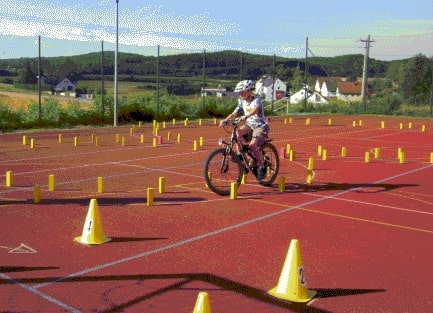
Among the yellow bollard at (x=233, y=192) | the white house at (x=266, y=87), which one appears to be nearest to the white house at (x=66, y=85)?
the white house at (x=266, y=87)

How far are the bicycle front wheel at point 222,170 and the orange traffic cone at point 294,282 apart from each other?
4584 mm

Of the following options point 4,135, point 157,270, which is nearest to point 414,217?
point 157,270

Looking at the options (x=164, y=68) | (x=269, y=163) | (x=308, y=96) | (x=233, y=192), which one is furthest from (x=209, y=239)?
(x=308, y=96)

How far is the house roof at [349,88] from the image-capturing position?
346ft

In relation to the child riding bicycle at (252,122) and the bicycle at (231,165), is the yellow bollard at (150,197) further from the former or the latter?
the child riding bicycle at (252,122)

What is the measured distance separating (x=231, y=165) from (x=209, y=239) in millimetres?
3618

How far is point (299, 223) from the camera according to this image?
754 cm

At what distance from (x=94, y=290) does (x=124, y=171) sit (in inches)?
286

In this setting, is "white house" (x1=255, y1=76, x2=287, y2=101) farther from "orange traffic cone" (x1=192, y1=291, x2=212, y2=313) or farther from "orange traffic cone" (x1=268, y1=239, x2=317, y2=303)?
"orange traffic cone" (x1=192, y1=291, x2=212, y2=313)

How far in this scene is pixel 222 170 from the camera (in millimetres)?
10055

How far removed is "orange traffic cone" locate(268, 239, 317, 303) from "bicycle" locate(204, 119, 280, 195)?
180 inches

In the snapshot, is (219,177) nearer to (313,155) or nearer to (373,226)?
(373,226)

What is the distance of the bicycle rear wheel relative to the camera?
34.2 ft

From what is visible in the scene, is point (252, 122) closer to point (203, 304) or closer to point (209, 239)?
point (209, 239)
